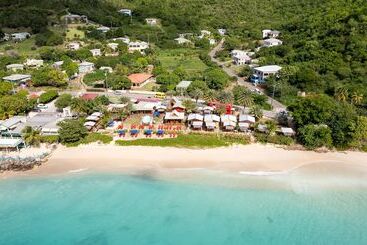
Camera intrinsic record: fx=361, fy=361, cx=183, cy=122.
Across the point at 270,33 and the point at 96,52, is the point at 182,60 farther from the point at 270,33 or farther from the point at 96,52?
the point at 270,33

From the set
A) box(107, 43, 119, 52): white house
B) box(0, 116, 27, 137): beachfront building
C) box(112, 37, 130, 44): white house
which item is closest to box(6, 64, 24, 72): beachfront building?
box(107, 43, 119, 52): white house

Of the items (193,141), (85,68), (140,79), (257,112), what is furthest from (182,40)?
(193,141)

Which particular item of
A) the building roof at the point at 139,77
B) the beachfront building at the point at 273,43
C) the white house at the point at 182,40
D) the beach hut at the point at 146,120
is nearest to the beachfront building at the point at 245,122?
the beach hut at the point at 146,120

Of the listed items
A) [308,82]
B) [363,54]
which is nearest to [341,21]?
[363,54]

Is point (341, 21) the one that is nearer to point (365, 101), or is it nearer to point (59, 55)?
point (365, 101)

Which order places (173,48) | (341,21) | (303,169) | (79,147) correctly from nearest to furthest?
1. (303,169)
2. (79,147)
3. (341,21)
4. (173,48)

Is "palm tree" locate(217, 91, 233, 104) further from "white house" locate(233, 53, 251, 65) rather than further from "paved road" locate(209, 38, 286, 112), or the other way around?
"white house" locate(233, 53, 251, 65)

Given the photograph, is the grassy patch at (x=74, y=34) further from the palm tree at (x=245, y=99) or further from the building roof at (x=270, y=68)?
the palm tree at (x=245, y=99)
